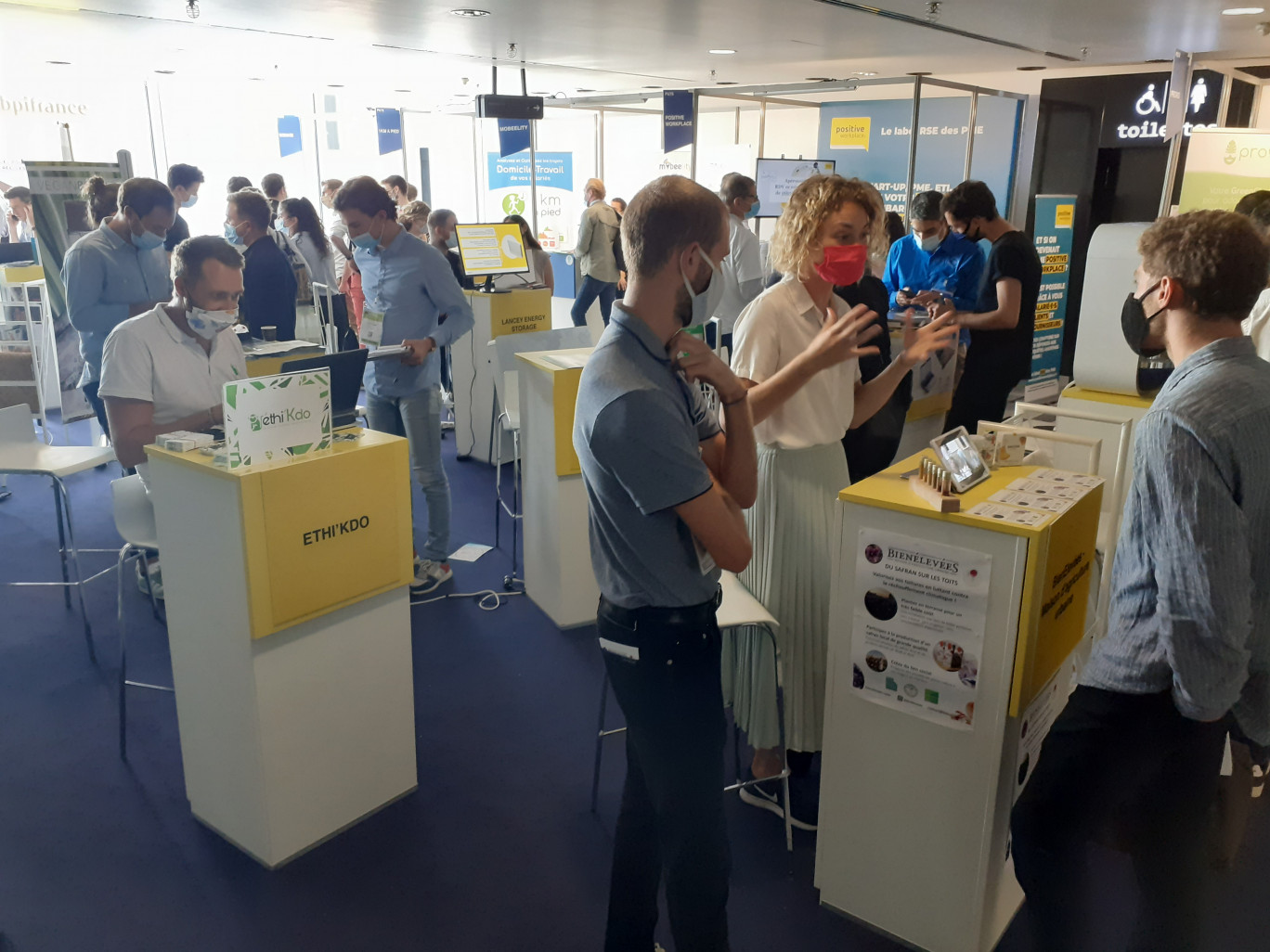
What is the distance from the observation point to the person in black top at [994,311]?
13.1 ft

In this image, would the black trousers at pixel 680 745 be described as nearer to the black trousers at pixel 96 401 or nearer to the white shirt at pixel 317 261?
the black trousers at pixel 96 401

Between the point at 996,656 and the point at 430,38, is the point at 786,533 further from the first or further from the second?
the point at 430,38

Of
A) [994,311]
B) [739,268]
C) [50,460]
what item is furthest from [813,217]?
[739,268]

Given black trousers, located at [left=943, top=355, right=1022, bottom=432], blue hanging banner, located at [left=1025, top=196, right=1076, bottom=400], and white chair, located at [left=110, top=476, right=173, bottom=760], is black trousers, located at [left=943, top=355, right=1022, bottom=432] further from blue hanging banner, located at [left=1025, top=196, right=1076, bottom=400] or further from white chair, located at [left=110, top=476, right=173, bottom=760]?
blue hanging banner, located at [left=1025, top=196, right=1076, bottom=400]

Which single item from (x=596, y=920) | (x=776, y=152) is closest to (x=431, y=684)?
(x=596, y=920)

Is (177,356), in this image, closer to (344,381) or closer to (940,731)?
(344,381)

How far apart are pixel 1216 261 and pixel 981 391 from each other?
9.14ft

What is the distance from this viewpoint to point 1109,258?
10.2 ft

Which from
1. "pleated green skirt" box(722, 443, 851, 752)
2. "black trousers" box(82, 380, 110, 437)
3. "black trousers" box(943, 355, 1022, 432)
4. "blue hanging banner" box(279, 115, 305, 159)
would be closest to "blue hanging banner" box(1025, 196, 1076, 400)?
"black trousers" box(943, 355, 1022, 432)

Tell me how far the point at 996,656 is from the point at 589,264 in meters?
6.53

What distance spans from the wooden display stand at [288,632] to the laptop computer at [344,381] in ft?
0.61

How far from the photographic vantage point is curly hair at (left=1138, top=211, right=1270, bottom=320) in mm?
1441

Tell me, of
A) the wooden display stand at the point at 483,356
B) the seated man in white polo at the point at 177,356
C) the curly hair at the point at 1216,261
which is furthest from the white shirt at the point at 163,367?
the wooden display stand at the point at 483,356

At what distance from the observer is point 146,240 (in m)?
4.26
